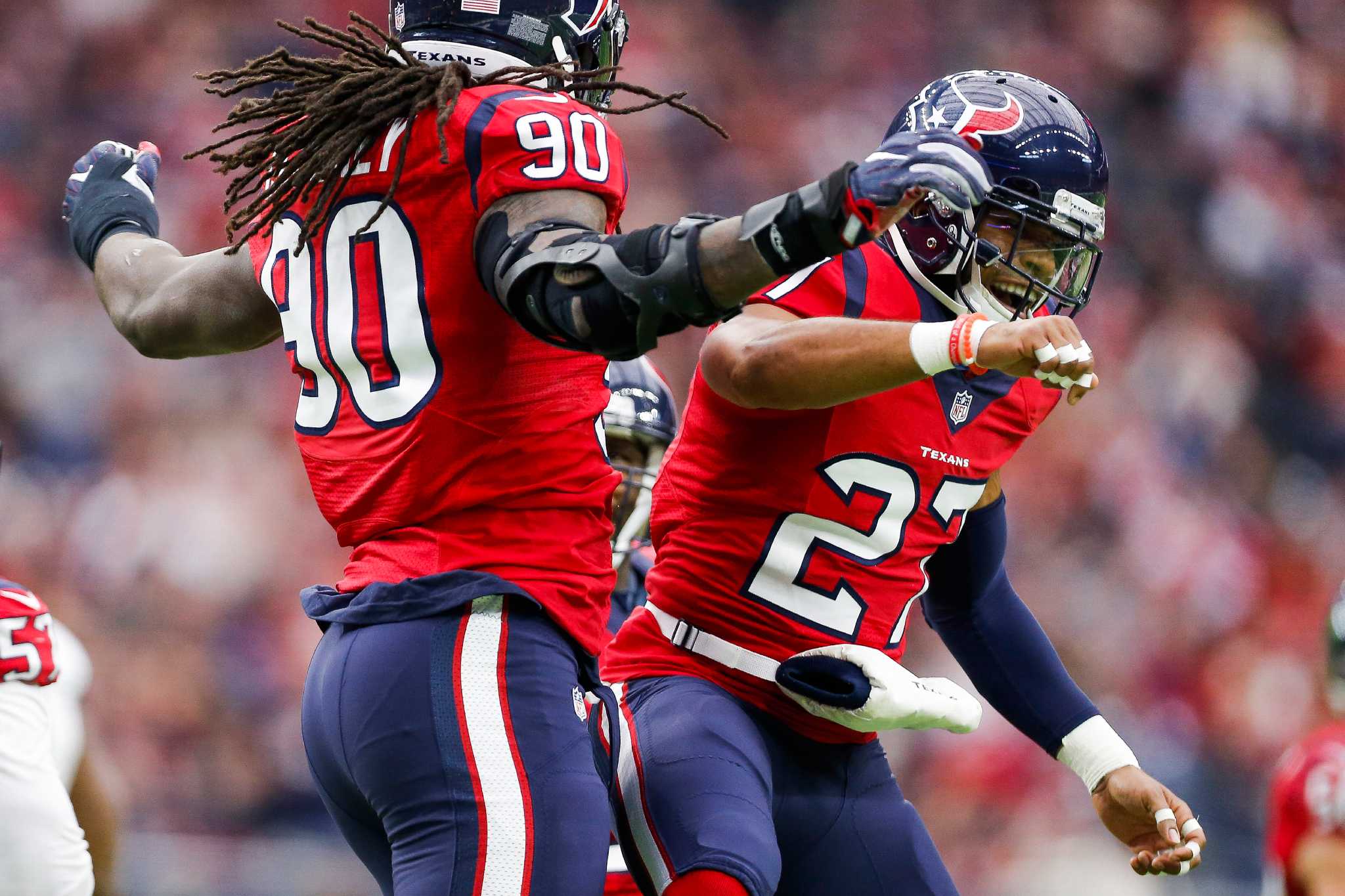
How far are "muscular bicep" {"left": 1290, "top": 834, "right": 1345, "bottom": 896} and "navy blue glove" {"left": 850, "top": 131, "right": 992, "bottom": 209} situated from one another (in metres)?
2.56

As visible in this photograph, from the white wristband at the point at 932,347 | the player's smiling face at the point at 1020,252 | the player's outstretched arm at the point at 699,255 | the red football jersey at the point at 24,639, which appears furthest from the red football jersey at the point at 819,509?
the red football jersey at the point at 24,639

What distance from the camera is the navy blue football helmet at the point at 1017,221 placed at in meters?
2.80

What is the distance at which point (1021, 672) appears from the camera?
129 inches

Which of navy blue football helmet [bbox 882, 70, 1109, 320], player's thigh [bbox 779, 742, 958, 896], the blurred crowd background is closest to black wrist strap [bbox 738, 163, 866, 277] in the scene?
navy blue football helmet [bbox 882, 70, 1109, 320]

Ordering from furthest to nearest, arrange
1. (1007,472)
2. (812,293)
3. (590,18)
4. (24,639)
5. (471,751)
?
(1007,472) → (24,639) → (812,293) → (590,18) → (471,751)

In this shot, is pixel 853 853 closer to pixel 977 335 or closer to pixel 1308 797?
pixel 977 335

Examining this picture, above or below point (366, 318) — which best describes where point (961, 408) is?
below

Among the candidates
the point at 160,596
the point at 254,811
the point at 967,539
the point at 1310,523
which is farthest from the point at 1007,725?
the point at 967,539

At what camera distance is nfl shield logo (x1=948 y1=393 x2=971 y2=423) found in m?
2.87

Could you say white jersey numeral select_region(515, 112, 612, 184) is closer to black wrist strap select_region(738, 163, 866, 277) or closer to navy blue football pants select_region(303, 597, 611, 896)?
black wrist strap select_region(738, 163, 866, 277)

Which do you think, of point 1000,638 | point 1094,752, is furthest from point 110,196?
point 1094,752

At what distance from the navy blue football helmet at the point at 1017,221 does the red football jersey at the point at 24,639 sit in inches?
83.8

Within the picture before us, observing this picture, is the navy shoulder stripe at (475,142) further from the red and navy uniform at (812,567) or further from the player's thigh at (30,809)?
the player's thigh at (30,809)

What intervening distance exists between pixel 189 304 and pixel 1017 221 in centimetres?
135
